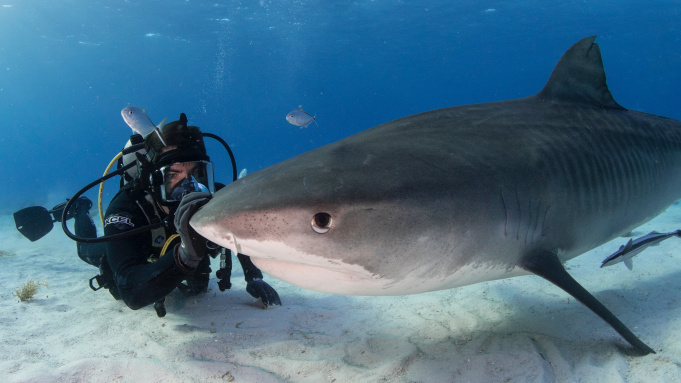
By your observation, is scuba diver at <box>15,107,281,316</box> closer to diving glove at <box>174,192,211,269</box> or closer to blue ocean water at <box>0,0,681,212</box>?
diving glove at <box>174,192,211,269</box>

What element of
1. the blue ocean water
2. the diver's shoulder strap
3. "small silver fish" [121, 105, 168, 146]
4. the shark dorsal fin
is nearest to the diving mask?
the diver's shoulder strap

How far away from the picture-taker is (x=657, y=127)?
10.8ft

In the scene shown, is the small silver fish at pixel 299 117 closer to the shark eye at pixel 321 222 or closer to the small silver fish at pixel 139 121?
the small silver fish at pixel 139 121

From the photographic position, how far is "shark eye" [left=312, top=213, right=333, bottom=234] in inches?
55.5

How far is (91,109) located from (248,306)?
136 m

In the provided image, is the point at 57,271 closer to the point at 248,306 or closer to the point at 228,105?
the point at 248,306

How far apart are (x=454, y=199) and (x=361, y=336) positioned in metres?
1.59

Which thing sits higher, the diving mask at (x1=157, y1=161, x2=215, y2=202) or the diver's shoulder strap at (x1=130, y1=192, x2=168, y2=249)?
the diving mask at (x1=157, y1=161, x2=215, y2=202)

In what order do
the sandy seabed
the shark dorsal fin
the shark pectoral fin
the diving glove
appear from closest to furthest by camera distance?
the diving glove
the shark pectoral fin
the sandy seabed
the shark dorsal fin

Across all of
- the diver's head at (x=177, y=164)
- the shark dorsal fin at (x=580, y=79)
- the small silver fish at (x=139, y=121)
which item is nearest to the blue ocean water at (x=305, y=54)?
the small silver fish at (x=139, y=121)

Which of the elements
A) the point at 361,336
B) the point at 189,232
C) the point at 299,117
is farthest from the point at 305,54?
the point at 189,232

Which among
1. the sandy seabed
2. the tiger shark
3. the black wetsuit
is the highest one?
the tiger shark

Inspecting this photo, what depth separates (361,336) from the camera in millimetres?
2824

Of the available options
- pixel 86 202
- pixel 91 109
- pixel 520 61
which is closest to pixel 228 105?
pixel 91 109
